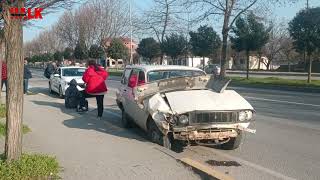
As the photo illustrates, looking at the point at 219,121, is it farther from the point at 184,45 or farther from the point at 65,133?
the point at 184,45

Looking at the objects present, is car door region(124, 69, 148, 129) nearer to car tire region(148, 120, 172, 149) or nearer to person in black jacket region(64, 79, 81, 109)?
car tire region(148, 120, 172, 149)

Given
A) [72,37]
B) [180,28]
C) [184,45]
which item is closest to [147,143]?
[180,28]

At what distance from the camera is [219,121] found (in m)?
8.13

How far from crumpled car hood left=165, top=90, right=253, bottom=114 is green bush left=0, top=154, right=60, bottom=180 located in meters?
2.45

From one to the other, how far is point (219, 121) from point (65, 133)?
134 inches

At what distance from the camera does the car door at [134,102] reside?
9.49 metres

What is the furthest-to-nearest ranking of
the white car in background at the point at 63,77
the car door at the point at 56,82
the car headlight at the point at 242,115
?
the car door at the point at 56,82, the white car in background at the point at 63,77, the car headlight at the point at 242,115

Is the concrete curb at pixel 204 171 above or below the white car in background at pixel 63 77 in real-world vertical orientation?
below

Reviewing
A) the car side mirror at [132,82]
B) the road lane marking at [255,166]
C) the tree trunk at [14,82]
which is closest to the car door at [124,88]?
the car side mirror at [132,82]

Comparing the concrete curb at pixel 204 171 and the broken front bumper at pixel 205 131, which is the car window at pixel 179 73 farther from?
the concrete curb at pixel 204 171

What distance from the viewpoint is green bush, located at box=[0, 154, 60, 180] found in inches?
Answer: 231

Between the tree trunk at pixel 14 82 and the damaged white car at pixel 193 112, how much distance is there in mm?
2705

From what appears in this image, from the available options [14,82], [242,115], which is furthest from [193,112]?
[14,82]

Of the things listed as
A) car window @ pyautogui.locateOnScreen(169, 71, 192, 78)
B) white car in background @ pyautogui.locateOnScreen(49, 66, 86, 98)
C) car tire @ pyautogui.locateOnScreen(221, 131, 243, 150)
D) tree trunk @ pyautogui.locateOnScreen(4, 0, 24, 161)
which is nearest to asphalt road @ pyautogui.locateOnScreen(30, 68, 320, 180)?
car tire @ pyautogui.locateOnScreen(221, 131, 243, 150)
